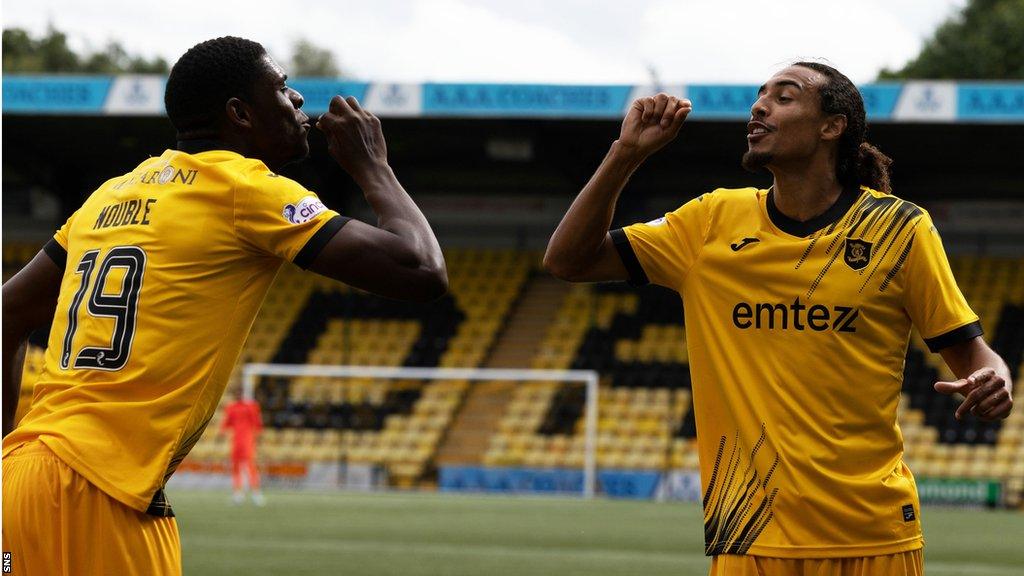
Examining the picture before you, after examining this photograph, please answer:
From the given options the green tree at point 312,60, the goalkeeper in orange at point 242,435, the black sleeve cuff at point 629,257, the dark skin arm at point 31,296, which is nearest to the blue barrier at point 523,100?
the goalkeeper in orange at point 242,435

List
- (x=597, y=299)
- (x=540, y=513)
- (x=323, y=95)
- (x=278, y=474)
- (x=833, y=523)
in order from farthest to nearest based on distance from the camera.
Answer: (x=597, y=299) → (x=278, y=474) → (x=323, y=95) → (x=540, y=513) → (x=833, y=523)

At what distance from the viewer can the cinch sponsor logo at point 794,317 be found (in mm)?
4059

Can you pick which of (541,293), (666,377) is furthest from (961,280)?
(541,293)

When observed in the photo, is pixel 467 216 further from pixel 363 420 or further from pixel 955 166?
pixel 955 166

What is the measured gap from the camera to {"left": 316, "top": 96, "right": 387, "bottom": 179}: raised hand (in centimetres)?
354

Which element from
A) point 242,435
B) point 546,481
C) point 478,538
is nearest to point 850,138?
→ point 478,538

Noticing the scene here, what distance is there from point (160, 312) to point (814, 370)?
178 cm

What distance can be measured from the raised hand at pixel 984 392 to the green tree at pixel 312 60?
70111mm

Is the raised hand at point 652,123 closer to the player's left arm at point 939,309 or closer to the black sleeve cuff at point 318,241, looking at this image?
the player's left arm at point 939,309

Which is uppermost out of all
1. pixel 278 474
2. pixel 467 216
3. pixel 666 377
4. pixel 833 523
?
pixel 467 216

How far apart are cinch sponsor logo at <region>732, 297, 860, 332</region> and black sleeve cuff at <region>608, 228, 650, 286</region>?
361mm

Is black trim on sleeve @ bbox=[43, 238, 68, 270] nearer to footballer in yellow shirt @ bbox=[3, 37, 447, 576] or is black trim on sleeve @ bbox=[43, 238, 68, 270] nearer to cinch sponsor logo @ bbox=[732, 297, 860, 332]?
footballer in yellow shirt @ bbox=[3, 37, 447, 576]

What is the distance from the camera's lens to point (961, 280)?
28.6 m

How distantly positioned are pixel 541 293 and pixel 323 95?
25.1ft
